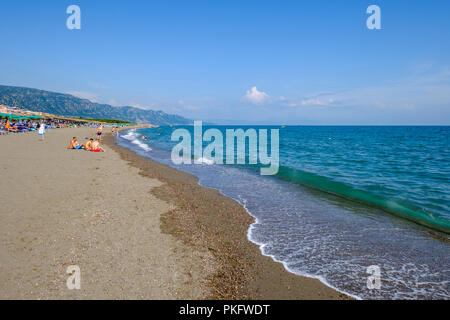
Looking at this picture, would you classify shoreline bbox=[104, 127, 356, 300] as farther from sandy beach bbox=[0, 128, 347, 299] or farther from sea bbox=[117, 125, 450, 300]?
sea bbox=[117, 125, 450, 300]

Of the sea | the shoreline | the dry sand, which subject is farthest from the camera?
the sea

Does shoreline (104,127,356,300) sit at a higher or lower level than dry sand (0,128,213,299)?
lower

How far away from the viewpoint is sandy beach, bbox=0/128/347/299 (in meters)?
4.33

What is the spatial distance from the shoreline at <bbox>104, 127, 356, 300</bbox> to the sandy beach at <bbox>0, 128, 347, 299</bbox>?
0.08 ft

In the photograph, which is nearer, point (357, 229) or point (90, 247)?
point (90, 247)

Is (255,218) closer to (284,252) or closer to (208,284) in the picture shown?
(284,252)

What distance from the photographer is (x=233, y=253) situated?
19.9ft

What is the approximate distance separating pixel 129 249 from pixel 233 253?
8.46ft

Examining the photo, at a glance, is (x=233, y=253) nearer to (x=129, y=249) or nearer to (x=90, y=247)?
(x=129, y=249)

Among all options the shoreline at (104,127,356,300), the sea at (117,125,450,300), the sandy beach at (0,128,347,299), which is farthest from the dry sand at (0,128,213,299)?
the sea at (117,125,450,300)

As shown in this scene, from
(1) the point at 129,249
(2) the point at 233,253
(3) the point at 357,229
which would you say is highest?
(1) the point at 129,249

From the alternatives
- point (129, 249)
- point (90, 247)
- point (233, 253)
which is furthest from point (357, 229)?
point (90, 247)

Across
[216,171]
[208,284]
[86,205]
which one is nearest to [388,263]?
Result: [208,284]

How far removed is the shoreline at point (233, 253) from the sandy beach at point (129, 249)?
0.08ft
